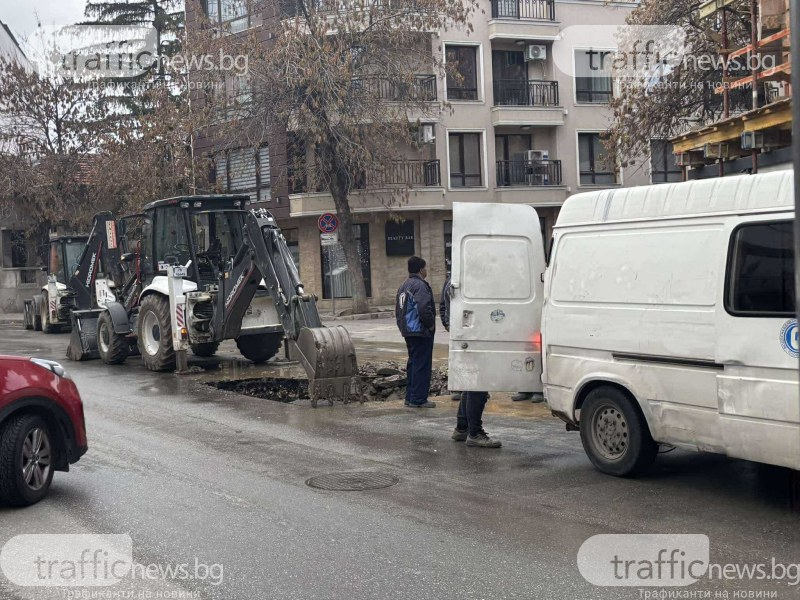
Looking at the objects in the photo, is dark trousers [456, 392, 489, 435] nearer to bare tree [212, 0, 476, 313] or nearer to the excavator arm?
the excavator arm

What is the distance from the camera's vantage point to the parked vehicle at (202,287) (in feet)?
47.2

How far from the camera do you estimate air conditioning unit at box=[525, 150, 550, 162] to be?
3788 centimetres

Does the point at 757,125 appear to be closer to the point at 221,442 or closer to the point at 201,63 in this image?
the point at 221,442

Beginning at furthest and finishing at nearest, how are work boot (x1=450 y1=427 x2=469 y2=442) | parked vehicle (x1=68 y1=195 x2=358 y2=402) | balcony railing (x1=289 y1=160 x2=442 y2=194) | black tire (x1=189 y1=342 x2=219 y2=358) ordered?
balcony railing (x1=289 y1=160 x2=442 y2=194), black tire (x1=189 y1=342 x2=219 y2=358), parked vehicle (x1=68 y1=195 x2=358 y2=402), work boot (x1=450 y1=427 x2=469 y2=442)

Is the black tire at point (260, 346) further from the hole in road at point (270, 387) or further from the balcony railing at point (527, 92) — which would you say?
the balcony railing at point (527, 92)

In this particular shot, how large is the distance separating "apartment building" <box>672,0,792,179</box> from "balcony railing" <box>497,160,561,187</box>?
2448cm

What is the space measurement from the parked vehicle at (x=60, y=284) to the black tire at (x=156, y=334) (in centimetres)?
1076

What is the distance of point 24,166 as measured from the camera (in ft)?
124

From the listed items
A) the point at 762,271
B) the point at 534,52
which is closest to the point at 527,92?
the point at 534,52

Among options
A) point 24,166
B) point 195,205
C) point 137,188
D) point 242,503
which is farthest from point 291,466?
point 24,166

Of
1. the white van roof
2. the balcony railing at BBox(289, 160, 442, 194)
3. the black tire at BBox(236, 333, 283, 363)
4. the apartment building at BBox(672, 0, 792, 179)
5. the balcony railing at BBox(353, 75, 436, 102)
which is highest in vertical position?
the balcony railing at BBox(353, 75, 436, 102)

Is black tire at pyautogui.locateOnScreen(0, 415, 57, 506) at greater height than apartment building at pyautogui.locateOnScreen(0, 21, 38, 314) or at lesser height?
lesser

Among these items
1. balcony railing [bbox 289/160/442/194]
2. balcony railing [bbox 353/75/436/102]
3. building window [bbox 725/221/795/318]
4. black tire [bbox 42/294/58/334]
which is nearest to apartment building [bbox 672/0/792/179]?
building window [bbox 725/221/795/318]

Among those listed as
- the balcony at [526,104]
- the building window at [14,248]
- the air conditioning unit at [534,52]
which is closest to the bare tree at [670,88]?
the balcony at [526,104]
